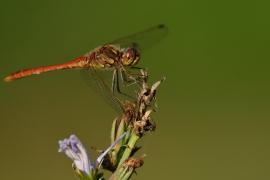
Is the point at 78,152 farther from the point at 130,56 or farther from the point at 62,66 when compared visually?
the point at 62,66

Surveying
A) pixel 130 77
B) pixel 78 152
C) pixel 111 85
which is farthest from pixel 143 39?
pixel 78 152

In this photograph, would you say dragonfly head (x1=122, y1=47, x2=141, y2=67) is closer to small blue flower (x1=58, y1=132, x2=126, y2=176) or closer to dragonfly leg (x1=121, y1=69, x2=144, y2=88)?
dragonfly leg (x1=121, y1=69, x2=144, y2=88)

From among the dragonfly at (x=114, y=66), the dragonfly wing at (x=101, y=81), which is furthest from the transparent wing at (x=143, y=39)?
the dragonfly wing at (x=101, y=81)

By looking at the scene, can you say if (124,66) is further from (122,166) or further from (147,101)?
(122,166)

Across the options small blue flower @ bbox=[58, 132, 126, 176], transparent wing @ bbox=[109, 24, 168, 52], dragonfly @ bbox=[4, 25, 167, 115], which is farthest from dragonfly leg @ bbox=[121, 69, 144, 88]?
small blue flower @ bbox=[58, 132, 126, 176]

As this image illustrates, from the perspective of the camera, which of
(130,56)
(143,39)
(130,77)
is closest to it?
(130,77)

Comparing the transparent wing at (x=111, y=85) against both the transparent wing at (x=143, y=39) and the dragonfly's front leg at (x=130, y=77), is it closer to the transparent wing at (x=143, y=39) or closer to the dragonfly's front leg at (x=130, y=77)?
the dragonfly's front leg at (x=130, y=77)

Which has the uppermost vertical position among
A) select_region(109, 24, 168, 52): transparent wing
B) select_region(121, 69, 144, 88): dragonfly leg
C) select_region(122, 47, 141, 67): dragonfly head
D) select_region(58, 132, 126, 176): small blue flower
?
select_region(109, 24, 168, 52): transparent wing
